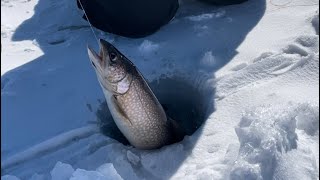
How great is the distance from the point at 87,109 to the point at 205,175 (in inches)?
31.6

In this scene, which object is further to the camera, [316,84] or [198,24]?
[198,24]

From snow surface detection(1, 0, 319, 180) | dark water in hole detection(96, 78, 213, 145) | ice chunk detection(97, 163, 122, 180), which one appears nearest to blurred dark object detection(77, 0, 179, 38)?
snow surface detection(1, 0, 319, 180)

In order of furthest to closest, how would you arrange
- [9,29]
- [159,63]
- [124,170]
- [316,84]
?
1. [9,29]
2. [159,63]
3. [316,84]
4. [124,170]

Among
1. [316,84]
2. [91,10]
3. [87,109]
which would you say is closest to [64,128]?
[87,109]

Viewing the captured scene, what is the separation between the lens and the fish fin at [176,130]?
2492 mm

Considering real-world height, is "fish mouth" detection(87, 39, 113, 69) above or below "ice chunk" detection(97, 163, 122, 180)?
above

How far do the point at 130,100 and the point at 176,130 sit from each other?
11.5 inches

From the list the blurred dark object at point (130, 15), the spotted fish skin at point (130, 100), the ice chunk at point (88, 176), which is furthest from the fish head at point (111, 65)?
the blurred dark object at point (130, 15)

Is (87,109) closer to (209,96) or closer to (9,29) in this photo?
(209,96)

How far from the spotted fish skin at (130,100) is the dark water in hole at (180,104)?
21 centimetres

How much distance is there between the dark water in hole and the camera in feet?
8.75

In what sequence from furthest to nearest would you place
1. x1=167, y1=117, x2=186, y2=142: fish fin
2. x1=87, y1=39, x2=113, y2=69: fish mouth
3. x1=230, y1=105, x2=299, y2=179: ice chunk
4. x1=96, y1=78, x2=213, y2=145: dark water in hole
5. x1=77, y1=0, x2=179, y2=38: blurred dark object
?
x1=77, y1=0, x2=179, y2=38: blurred dark object, x1=96, y1=78, x2=213, y2=145: dark water in hole, x1=167, y1=117, x2=186, y2=142: fish fin, x1=87, y1=39, x2=113, y2=69: fish mouth, x1=230, y1=105, x2=299, y2=179: ice chunk

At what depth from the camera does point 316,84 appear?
8.39 feet

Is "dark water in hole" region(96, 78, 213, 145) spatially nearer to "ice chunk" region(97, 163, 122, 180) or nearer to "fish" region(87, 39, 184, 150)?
"fish" region(87, 39, 184, 150)
